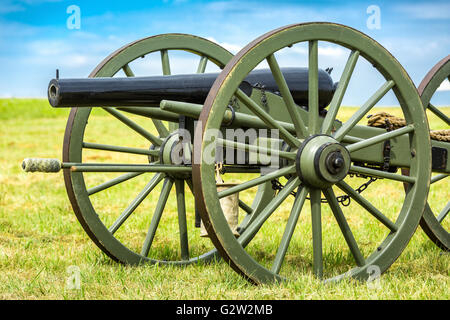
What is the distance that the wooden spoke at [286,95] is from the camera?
3439 millimetres

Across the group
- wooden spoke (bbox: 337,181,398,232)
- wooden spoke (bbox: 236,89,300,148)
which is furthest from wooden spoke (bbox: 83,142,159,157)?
wooden spoke (bbox: 337,181,398,232)

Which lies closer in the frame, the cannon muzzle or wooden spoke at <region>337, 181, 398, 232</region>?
the cannon muzzle

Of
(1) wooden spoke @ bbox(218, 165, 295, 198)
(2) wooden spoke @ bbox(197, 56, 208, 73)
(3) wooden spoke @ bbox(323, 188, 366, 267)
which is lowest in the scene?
(3) wooden spoke @ bbox(323, 188, 366, 267)

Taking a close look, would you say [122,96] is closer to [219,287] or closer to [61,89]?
[61,89]

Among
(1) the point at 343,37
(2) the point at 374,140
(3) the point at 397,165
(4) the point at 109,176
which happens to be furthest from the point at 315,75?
(4) the point at 109,176

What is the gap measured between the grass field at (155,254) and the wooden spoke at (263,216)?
28 cm

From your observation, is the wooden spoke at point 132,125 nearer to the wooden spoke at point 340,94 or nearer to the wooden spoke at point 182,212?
the wooden spoke at point 182,212

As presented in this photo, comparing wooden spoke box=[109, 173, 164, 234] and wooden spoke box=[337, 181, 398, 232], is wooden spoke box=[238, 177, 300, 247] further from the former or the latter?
wooden spoke box=[109, 173, 164, 234]

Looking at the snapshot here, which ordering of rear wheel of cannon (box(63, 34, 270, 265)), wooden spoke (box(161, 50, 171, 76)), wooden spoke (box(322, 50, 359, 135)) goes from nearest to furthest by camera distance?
wooden spoke (box(322, 50, 359, 135)) < rear wheel of cannon (box(63, 34, 270, 265)) < wooden spoke (box(161, 50, 171, 76))

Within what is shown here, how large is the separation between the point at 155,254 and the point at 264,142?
1.45 m

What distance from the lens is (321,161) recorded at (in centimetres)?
348

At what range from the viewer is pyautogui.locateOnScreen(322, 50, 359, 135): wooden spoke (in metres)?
3.71

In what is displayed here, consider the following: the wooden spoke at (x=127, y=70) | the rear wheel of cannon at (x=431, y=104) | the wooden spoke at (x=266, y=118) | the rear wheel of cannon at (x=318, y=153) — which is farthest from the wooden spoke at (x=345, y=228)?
the wooden spoke at (x=127, y=70)

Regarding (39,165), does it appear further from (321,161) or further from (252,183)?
(321,161)
